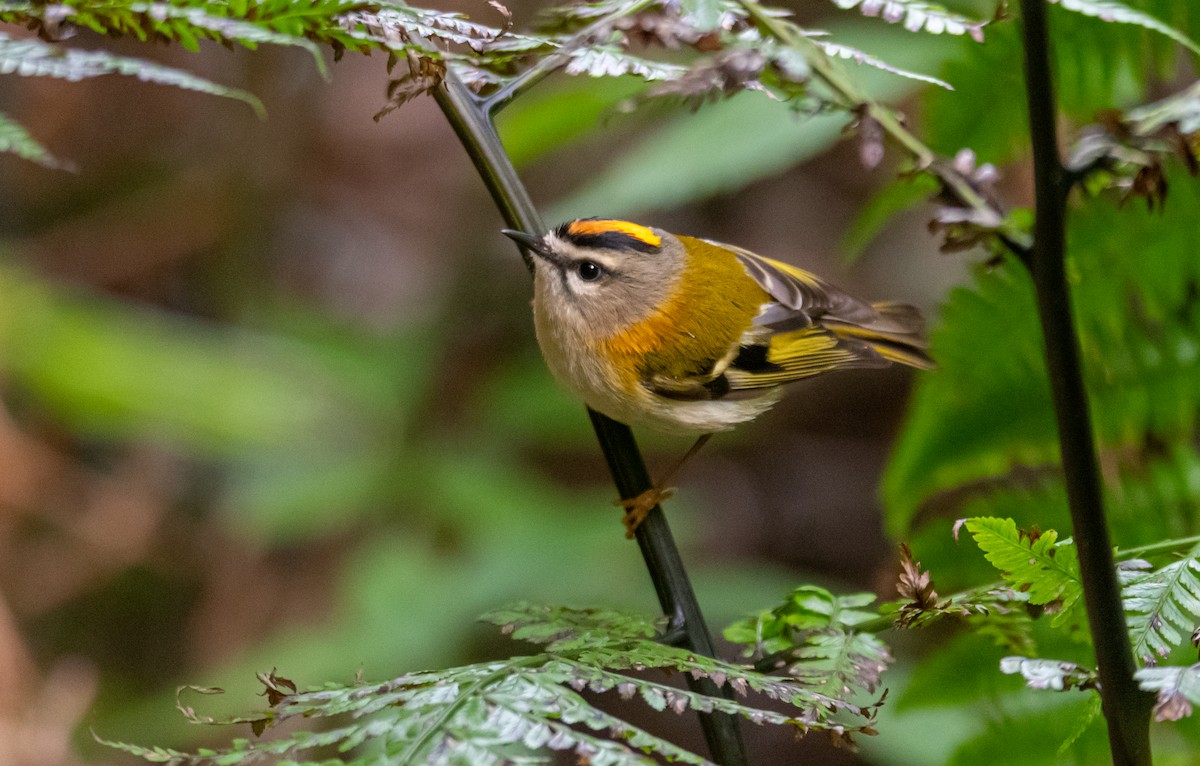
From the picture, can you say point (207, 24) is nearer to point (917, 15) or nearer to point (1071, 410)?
point (917, 15)

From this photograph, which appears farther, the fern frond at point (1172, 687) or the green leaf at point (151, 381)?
the green leaf at point (151, 381)

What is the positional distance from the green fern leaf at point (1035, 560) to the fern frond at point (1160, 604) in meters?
0.06

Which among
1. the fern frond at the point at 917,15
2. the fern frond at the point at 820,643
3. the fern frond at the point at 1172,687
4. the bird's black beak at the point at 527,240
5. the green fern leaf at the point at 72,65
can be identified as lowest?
the fern frond at the point at 820,643

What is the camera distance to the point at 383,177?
585 cm

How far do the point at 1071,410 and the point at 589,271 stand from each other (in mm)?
1392

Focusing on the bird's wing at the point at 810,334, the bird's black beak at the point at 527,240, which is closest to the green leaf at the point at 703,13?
the bird's black beak at the point at 527,240

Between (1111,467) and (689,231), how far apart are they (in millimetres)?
3736

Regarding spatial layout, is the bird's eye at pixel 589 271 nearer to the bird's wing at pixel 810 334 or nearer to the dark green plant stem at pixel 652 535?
the bird's wing at pixel 810 334

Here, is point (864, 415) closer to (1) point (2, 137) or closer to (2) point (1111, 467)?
(2) point (1111, 467)

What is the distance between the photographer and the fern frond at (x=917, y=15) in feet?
3.17

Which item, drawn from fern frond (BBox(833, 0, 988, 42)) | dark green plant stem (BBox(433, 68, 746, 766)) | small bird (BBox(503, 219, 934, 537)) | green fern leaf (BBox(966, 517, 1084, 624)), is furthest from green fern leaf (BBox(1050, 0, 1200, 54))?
small bird (BBox(503, 219, 934, 537))

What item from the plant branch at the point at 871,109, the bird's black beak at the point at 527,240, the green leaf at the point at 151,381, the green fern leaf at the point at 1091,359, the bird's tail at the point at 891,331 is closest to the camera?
the plant branch at the point at 871,109

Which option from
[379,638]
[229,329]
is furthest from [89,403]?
[379,638]

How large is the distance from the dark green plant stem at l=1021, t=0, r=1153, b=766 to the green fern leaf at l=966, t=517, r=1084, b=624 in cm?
9
